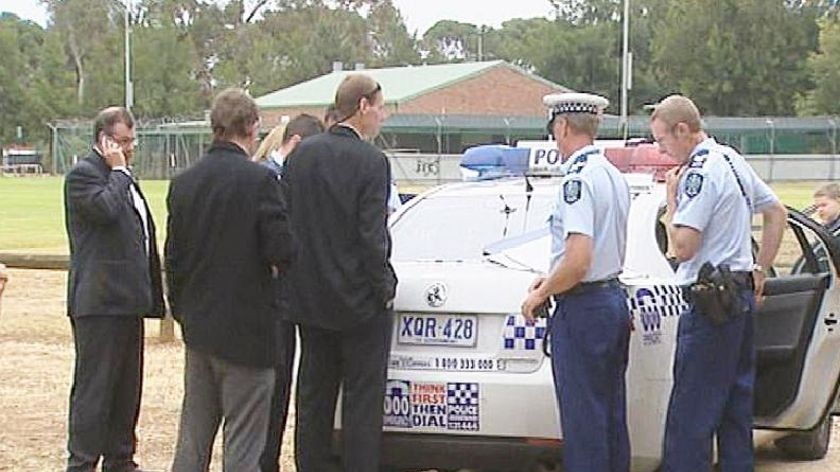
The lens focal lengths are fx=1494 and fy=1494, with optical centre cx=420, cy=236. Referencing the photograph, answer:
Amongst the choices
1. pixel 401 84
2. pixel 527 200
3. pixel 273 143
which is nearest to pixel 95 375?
pixel 273 143

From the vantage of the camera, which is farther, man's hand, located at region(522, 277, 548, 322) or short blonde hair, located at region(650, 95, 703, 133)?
short blonde hair, located at region(650, 95, 703, 133)

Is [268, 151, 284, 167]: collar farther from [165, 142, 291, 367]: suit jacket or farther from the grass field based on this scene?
the grass field

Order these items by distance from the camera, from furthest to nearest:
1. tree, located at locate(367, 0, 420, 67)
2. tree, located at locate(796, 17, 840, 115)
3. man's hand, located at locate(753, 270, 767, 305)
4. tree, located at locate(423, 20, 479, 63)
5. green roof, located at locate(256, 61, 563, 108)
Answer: tree, located at locate(423, 20, 479, 63), tree, located at locate(367, 0, 420, 67), green roof, located at locate(256, 61, 563, 108), tree, located at locate(796, 17, 840, 115), man's hand, located at locate(753, 270, 767, 305)

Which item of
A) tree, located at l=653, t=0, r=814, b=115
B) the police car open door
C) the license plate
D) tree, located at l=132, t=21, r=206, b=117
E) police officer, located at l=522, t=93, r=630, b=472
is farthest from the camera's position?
tree, located at l=132, t=21, r=206, b=117

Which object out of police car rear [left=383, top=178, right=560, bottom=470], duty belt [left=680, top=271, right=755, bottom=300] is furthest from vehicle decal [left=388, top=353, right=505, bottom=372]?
duty belt [left=680, top=271, right=755, bottom=300]

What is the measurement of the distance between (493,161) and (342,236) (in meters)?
4.03

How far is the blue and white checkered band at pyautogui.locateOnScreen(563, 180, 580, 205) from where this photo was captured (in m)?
5.78

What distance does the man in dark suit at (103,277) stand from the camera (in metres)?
6.64

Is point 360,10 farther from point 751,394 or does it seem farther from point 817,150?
point 751,394

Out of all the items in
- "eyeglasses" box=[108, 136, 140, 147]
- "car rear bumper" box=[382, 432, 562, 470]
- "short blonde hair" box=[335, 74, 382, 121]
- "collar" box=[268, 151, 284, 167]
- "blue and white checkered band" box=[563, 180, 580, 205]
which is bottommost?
"car rear bumper" box=[382, 432, 562, 470]

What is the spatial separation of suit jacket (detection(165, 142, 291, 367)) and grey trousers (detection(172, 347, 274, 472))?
114mm

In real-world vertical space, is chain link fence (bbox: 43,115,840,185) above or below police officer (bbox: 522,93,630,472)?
below

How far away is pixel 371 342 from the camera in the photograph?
602cm

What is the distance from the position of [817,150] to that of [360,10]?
4353 cm
